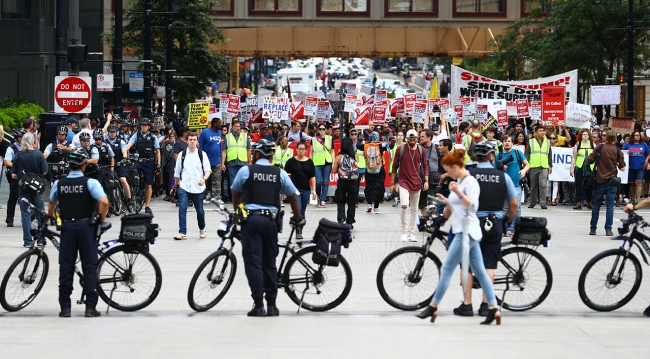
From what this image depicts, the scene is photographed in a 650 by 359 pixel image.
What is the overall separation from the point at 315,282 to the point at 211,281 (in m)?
1.04

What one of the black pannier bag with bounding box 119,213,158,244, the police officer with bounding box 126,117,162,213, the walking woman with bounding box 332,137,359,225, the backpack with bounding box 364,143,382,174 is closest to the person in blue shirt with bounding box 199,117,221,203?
the police officer with bounding box 126,117,162,213

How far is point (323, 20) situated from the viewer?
5709 cm

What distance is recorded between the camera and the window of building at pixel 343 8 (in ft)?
187

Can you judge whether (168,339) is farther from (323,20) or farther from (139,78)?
(323,20)

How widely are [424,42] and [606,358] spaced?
47844mm

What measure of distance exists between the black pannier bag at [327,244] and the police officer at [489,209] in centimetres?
132

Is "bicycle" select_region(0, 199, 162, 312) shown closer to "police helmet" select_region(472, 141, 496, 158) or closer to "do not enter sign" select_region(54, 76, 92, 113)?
"police helmet" select_region(472, 141, 496, 158)

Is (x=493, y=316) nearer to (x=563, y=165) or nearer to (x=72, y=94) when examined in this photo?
(x=72, y=94)

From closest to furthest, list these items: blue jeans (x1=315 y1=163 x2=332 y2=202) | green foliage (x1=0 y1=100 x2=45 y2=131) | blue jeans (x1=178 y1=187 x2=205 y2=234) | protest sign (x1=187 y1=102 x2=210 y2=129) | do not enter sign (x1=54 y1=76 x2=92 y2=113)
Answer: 1. blue jeans (x1=178 y1=187 x2=205 y2=234)
2. do not enter sign (x1=54 y1=76 x2=92 y2=113)
3. blue jeans (x1=315 y1=163 x2=332 y2=202)
4. protest sign (x1=187 y1=102 x2=210 y2=129)
5. green foliage (x1=0 y1=100 x2=45 y2=131)

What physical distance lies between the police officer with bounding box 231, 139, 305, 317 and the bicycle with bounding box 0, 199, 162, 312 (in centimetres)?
104

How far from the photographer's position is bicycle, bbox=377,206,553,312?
1172 centimetres

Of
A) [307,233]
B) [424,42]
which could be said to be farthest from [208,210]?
[424,42]

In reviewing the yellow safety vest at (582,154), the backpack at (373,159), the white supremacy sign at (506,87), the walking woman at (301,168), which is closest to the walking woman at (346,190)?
the walking woman at (301,168)

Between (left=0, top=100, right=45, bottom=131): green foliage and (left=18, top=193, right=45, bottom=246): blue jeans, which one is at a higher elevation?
(left=0, top=100, right=45, bottom=131): green foliage
